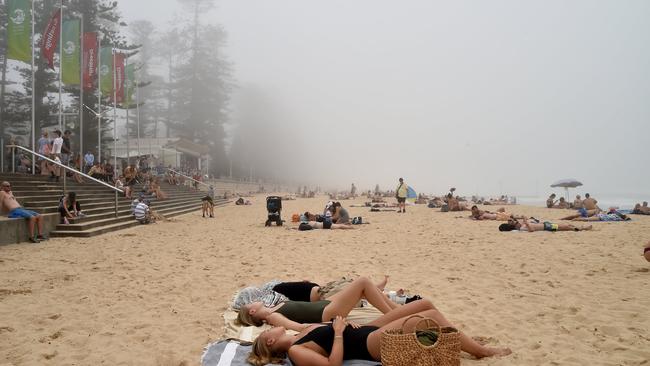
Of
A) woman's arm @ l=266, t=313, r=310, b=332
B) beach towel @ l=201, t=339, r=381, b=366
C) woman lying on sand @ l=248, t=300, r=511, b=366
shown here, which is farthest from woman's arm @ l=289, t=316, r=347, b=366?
woman's arm @ l=266, t=313, r=310, b=332

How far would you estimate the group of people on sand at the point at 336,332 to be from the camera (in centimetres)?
307

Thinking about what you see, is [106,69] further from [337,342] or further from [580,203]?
[580,203]

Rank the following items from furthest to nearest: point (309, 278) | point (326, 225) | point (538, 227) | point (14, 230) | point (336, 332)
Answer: point (326, 225) < point (538, 227) < point (14, 230) < point (309, 278) < point (336, 332)

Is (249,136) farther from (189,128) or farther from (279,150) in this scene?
(189,128)

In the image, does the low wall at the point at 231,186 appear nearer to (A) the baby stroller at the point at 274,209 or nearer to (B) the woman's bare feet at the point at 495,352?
(A) the baby stroller at the point at 274,209

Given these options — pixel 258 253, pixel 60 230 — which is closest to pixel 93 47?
pixel 60 230

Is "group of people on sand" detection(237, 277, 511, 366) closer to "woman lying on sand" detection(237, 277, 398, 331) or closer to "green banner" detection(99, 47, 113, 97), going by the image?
"woman lying on sand" detection(237, 277, 398, 331)

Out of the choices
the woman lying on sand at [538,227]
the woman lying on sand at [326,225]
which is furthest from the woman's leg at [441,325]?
the woman lying on sand at [326,225]

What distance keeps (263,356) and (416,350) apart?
49.5 inches

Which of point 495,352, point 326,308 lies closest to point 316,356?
point 326,308

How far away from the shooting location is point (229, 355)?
11.3 ft

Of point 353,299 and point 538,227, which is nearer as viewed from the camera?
point 353,299

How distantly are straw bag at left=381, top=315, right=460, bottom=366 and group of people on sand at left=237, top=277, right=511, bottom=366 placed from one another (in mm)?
173

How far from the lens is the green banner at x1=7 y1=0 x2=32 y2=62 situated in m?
14.0
